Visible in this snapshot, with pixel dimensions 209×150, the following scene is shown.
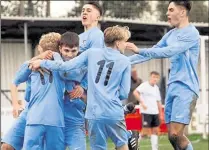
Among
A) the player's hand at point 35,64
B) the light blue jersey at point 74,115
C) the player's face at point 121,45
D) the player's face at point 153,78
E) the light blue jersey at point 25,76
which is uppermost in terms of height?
the player's face at point 121,45

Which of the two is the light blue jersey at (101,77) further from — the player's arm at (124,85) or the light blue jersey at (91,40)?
the light blue jersey at (91,40)

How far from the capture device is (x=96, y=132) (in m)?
9.16

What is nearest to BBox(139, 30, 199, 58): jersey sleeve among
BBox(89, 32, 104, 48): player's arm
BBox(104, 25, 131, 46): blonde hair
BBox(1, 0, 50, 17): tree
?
BBox(89, 32, 104, 48): player's arm

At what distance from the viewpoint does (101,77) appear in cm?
902

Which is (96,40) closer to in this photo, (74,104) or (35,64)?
(74,104)

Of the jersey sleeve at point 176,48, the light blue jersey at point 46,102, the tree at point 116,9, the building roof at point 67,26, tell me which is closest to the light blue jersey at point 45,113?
the light blue jersey at point 46,102

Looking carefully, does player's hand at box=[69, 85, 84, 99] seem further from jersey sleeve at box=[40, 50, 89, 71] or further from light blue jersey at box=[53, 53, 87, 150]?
jersey sleeve at box=[40, 50, 89, 71]

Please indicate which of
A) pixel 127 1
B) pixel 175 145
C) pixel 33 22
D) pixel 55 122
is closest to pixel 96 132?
pixel 55 122

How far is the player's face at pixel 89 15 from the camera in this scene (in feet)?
34.9

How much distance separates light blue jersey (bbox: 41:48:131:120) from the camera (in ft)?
29.5

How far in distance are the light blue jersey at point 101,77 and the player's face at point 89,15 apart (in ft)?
5.29

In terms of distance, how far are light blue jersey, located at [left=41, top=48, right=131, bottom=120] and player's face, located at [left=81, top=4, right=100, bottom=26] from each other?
1613mm

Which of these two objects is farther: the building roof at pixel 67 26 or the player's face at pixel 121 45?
the building roof at pixel 67 26

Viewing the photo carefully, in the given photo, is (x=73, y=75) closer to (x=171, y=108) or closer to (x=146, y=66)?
(x=171, y=108)
